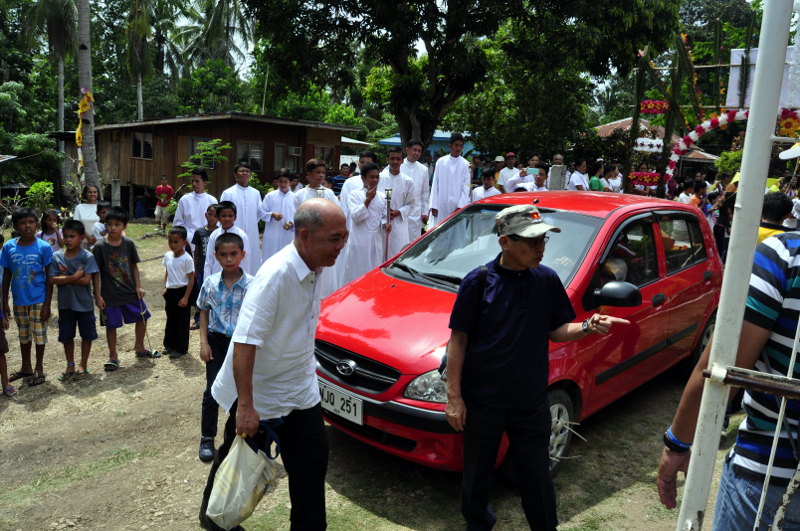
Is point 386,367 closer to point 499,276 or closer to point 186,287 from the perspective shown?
point 499,276

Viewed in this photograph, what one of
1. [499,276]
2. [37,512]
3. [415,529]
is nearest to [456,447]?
[415,529]

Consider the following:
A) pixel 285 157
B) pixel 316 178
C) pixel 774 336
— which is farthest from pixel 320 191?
pixel 285 157

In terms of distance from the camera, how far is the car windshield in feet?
14.6

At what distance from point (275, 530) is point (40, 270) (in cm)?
369

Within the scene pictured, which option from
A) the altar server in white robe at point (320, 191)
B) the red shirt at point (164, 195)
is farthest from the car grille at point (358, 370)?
the red shirt at point (164, 195)

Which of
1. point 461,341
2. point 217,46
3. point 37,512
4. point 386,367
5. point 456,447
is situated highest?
point 217,46

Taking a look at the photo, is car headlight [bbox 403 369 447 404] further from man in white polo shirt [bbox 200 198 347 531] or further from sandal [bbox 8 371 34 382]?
sandal [bbox 8 371 34 382]

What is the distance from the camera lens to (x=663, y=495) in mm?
2152

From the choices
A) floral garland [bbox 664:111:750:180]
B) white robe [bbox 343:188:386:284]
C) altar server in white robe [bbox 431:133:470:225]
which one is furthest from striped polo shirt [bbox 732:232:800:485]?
floral garland [bbox 664:111:750:180]

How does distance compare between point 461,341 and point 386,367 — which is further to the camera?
point 386,367

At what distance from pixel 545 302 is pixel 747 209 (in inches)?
51.3

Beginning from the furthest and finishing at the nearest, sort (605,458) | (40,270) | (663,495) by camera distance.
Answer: (40,270) < (605,458) < (663,495)

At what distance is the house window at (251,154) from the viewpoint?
21.9 metres

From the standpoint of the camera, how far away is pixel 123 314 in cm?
641
